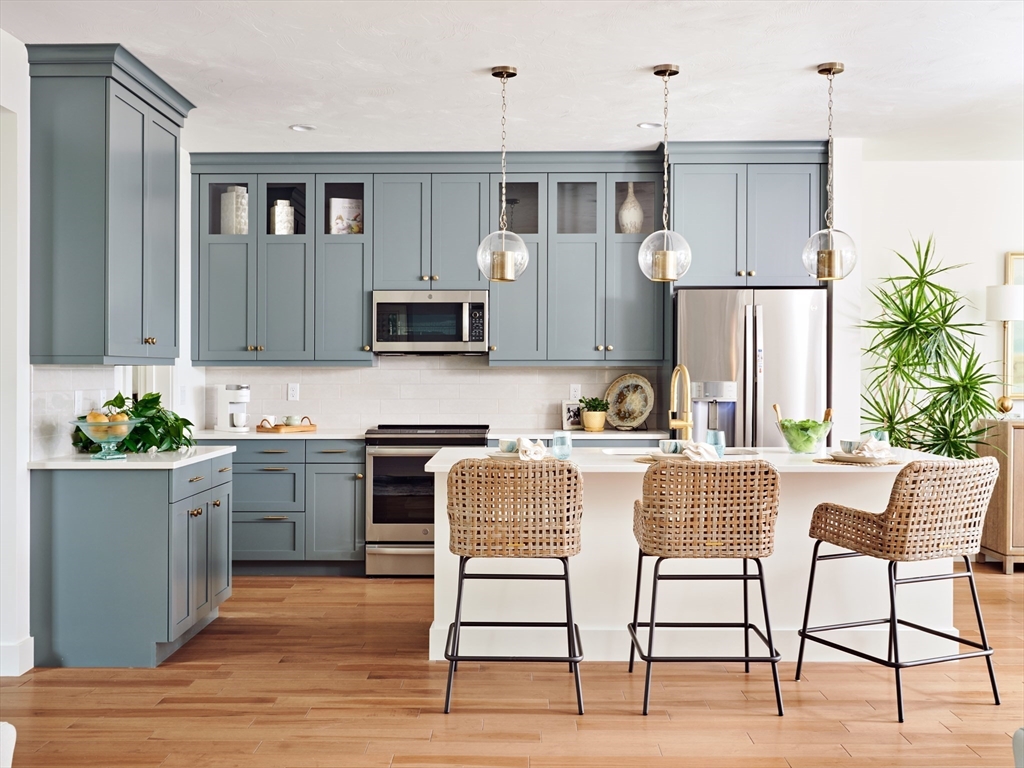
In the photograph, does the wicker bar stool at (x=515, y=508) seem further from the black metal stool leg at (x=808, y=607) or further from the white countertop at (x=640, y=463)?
the black metal stool leg at (x=808, y=607)

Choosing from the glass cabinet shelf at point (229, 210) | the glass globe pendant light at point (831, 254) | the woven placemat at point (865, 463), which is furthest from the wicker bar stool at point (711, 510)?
the glass cabinet shelf at point (229, 210)

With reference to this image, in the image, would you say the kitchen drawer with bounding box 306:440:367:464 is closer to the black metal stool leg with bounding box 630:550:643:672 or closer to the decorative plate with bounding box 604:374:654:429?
the decorative plate with bounding box 604:374:654:429

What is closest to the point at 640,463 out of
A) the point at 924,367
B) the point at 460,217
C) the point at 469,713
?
the point at 469,713

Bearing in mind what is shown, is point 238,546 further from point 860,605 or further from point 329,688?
point 860,605

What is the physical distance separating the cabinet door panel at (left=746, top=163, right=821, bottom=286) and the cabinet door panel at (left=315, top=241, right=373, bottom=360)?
2.36 meters

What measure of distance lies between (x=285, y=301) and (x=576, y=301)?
183 centimetres

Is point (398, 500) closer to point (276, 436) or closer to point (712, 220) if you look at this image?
point (276, 436)

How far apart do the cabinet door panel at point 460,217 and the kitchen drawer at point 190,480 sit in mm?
2028

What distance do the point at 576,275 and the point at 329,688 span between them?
298 cm

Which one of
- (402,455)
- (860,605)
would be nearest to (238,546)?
(402,455)

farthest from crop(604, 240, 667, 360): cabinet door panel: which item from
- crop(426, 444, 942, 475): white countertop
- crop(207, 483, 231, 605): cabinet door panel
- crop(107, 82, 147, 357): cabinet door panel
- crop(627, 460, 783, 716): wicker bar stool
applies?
crop(107, 82, 147, 357): cabinet door panel

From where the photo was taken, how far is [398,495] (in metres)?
5.22

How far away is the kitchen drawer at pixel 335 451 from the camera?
207 inches

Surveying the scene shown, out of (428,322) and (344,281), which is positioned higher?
(344,281)
